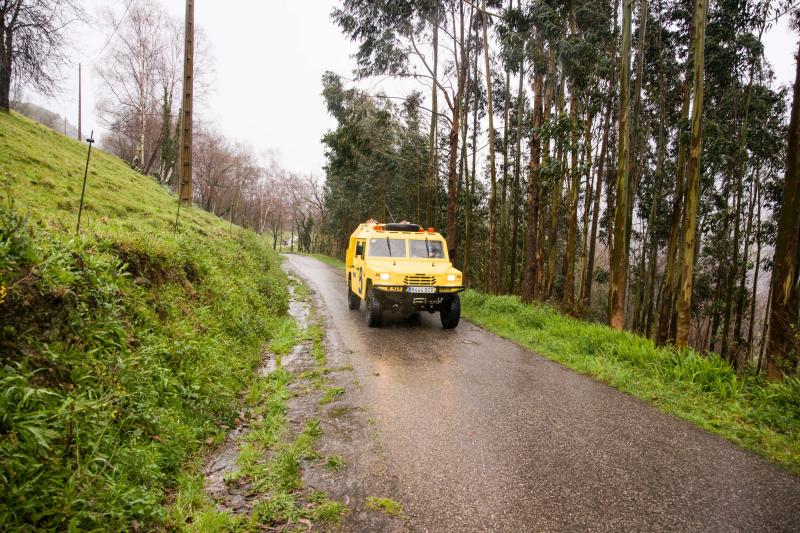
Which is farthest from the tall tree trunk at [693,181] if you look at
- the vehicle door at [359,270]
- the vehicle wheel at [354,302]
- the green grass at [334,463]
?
the green grass at [334,463]

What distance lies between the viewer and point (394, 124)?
62.7 ft

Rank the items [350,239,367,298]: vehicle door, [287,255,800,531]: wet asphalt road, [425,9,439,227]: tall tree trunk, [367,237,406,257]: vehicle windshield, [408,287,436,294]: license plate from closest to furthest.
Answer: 1. [287,255,800,531]: wet asphalt road
2. [408,287,436,294]: license plate
3. [367,237,406,257]: vehicle windshield
4. [350,239,367,298]: vehicle door
5. [425,9,439,227]: tall tree trunk

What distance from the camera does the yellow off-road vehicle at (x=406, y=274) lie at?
8.80 meters

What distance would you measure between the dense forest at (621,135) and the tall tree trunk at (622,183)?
35 mm

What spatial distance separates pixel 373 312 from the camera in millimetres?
9047

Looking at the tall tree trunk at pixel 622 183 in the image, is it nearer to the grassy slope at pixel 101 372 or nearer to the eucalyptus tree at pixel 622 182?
the eucalyptus tree at pixel 622 182

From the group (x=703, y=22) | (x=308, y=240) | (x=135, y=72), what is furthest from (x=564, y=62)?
(x=308, y=240)

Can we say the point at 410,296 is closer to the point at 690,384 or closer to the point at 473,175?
the point at 690,384

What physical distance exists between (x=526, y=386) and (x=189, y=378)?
422 cm

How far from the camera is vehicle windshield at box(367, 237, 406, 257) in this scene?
10.2m

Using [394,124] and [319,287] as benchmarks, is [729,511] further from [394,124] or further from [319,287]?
[394,124]

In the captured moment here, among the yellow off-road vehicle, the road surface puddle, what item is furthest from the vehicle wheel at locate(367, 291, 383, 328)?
the road surface puddle

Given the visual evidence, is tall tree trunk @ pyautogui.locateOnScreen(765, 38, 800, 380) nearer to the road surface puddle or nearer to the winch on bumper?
the winch on bumper

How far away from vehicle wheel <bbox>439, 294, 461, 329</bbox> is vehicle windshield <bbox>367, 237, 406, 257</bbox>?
177cm
